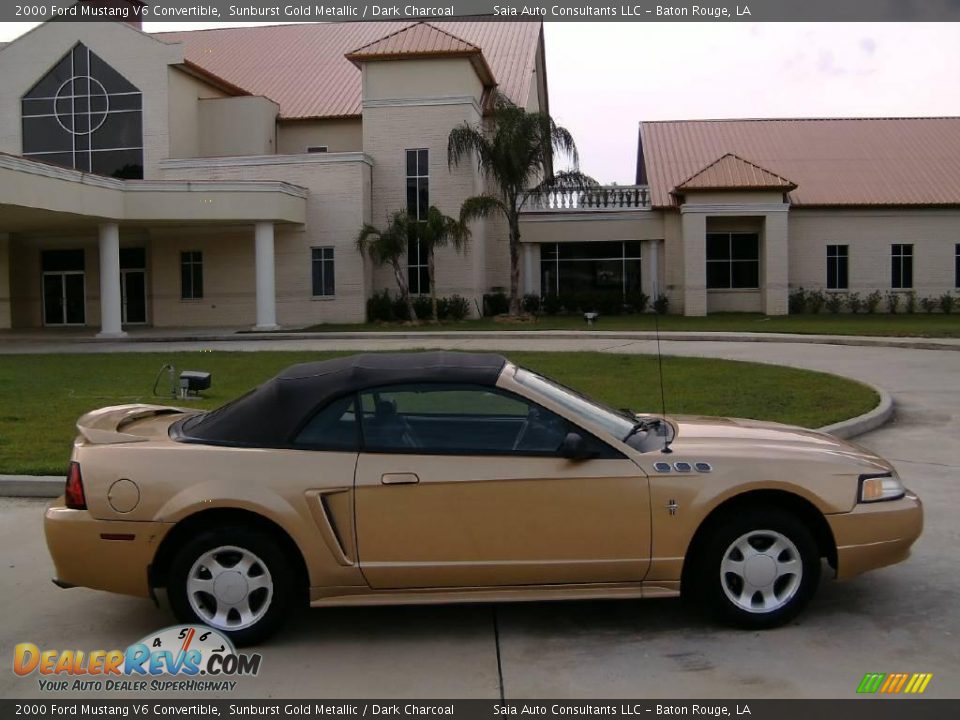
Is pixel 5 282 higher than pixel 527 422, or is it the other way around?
pixel 5 282

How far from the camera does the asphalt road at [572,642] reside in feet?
14.4

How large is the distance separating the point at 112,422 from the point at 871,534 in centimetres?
432

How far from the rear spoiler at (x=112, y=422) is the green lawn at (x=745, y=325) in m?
20.8

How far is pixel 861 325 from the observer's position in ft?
95.2

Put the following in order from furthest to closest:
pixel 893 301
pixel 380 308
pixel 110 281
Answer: pixel 893 301 → pixel 380 308 → pixel 110 281

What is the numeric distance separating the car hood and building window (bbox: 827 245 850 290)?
3348cm

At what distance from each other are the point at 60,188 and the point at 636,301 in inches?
810

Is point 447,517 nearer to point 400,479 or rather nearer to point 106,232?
point 400,479

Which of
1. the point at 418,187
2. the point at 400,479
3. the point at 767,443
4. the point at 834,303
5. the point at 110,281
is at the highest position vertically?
the point at 418,187

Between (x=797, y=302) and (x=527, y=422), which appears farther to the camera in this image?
(x=797, y=302)

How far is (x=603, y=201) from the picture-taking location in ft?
124

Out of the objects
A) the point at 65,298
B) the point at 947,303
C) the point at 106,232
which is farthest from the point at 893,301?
the point at 65,298

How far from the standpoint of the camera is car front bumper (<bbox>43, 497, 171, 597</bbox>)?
4.92 m

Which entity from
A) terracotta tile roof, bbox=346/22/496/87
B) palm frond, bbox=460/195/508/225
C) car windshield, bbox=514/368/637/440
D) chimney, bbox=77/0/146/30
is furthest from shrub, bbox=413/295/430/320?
car windshield, bbox=514/368/637/440
